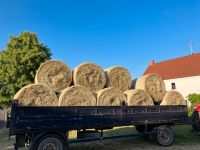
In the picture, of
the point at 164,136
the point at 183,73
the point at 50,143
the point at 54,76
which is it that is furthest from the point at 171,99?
the point at 183,73

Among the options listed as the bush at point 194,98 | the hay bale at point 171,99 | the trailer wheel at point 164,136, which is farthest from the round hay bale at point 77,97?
the bush at point 194,98

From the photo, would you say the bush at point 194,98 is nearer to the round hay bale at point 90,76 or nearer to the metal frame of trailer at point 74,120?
the metal frame of trailer at point 74,120

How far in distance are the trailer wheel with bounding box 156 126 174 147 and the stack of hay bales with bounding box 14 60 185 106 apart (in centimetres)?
101

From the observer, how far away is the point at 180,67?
3039 centimetres

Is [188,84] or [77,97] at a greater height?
[188,84]

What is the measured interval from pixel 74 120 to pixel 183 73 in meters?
24.3

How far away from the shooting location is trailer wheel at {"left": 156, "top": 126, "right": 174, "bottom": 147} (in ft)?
28.9

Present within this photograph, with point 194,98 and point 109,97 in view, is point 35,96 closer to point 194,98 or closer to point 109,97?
point 109,97

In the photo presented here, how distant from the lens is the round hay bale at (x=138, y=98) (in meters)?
8.37

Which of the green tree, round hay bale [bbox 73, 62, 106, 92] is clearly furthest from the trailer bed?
the green tree

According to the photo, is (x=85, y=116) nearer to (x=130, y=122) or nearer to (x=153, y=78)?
(x=130, y=122)

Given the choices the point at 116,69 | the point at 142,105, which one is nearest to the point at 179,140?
the point at 142,105

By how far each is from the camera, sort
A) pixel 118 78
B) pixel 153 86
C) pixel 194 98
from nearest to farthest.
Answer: pixel 118 78, pixel 153 86, pixel 194 98

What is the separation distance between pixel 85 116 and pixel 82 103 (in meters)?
0.55
